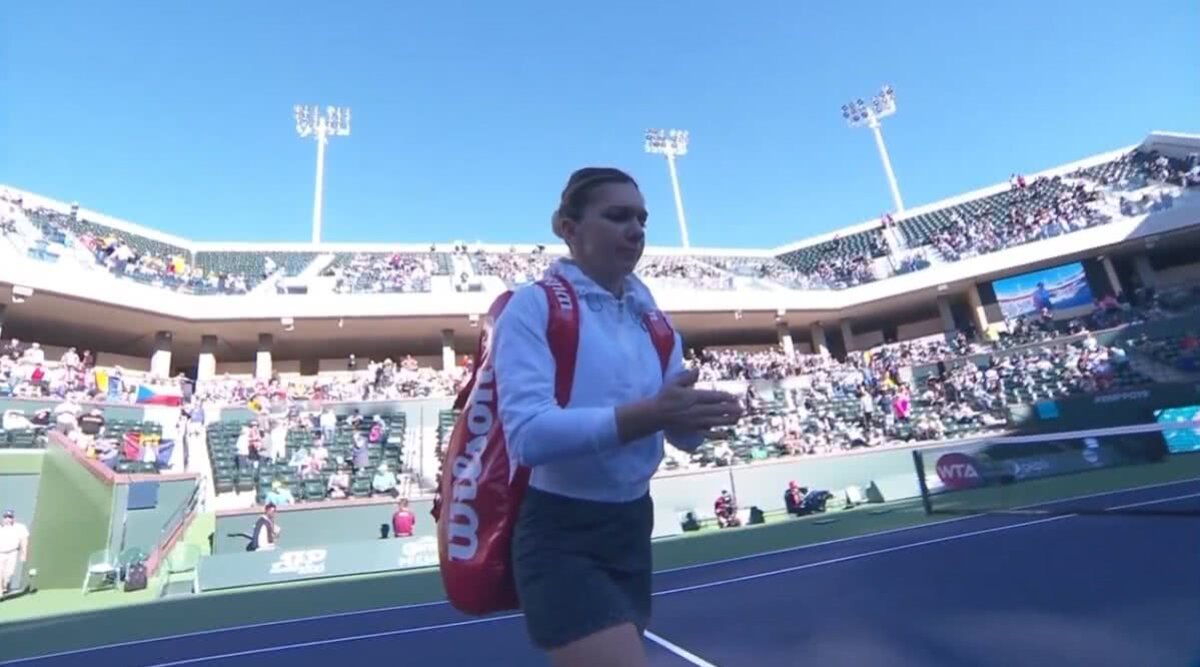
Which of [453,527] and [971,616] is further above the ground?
[453,527]

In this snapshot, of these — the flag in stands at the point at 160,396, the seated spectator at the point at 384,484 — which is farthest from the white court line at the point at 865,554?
the flag in stands at the point at 160,396

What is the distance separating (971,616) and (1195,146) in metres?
40.7

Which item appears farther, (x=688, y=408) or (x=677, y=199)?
(x=677, y=199)

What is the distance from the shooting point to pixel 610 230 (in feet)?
5.68

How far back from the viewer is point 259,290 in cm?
2769

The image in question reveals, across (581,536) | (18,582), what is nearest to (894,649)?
(581,536)

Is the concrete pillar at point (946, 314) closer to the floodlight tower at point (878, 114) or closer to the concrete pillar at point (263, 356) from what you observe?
the floodlight tower at point (878, 114)

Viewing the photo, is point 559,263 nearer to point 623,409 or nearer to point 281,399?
point 623,409

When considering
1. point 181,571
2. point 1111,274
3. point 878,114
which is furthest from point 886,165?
point 181,571

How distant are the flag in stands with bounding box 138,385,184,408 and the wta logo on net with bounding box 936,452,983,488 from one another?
2223cm

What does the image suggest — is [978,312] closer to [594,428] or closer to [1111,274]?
[1111,274]

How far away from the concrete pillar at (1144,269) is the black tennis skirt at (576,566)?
3861cm

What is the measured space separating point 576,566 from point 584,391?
421 mm

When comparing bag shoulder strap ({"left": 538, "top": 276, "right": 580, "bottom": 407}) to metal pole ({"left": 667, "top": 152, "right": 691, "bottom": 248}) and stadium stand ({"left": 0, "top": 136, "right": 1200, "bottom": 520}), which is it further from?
metal pole ({"left": 667, "top": 152, "right": 691, "bottom": 248})
